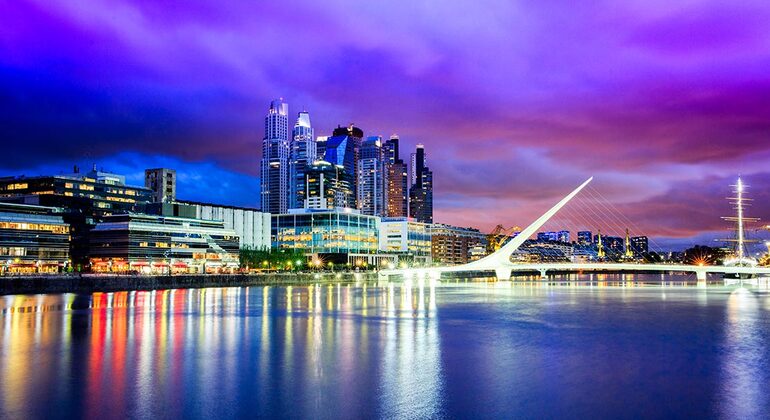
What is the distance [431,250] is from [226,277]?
9494 cm

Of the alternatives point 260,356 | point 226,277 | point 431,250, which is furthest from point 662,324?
point 431,250

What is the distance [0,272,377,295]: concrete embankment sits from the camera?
51347mm

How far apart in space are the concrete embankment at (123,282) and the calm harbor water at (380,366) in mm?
22017

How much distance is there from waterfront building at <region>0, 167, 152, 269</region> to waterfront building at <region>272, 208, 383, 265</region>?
2641 cm

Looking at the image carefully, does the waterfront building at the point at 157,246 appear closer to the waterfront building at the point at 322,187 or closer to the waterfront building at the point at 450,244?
the waterfront building at the point at 322,187

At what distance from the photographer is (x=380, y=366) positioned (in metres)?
17.6

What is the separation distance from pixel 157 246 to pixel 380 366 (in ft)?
252

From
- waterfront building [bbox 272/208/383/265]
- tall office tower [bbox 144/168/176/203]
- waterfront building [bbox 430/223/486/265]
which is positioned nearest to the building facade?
waterfront building [bbox 272/208/383/265]

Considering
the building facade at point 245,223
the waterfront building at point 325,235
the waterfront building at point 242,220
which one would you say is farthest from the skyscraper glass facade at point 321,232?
the waterfront building at point 242,220

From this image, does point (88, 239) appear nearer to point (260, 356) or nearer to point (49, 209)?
point (49, 209)

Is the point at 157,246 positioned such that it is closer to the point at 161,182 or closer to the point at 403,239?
the point at 161,182

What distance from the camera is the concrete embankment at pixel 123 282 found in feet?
168

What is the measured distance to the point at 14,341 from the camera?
72.3 ft

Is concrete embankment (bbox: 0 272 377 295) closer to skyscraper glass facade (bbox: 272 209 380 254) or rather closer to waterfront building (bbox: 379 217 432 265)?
skyscraper glass facade (bbox: 272 209 380 254)
